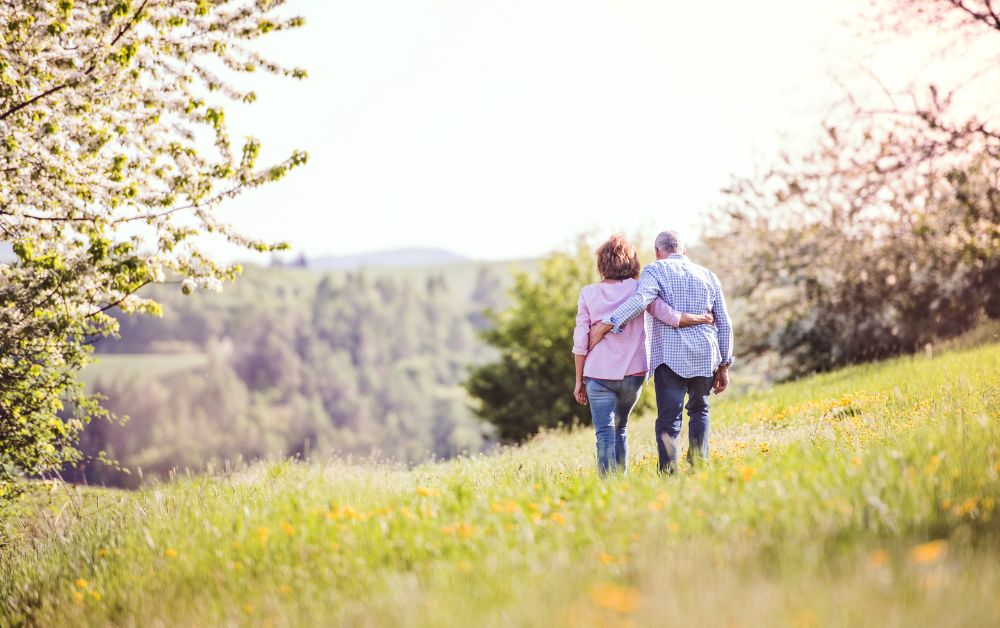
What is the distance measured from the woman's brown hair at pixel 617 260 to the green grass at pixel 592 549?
180 centimetres

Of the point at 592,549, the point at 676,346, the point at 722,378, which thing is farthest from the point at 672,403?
the point at 592,549

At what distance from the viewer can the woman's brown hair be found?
6422 millimetres

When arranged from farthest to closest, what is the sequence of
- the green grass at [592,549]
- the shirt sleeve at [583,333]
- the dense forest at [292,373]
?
the dense forest at [292,373] < the shirt sleeve at [583,333] < the green grass at [592,549]

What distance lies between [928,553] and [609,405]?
328 cm

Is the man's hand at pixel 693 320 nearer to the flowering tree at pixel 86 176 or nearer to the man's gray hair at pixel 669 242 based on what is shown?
the man's gray hair at pixel 669 242

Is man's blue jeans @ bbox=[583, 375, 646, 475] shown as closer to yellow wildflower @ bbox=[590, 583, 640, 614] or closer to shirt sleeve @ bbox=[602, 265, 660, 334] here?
shirt sleeve @ bbox=[602, 265, 660, 334]

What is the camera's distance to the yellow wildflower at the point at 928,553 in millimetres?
3149

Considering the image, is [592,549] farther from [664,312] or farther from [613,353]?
[664,312]

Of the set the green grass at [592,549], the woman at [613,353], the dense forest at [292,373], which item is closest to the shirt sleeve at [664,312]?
the woman at [613,353]

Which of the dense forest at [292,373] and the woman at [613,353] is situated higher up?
the woman at [613,353]

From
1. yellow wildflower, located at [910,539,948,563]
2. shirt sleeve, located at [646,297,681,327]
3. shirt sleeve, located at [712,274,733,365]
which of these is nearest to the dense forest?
shirt sleeve, located at [712,274,733,365]

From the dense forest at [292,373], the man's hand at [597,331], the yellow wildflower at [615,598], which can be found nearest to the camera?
the yellow wildflower at [615,598]

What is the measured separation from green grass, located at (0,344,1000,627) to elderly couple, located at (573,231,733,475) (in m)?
0.58

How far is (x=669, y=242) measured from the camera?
21.2 ft
